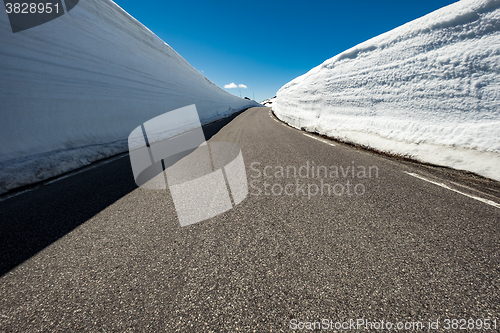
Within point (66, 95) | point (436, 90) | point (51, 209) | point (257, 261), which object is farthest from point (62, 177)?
point (436, 90)

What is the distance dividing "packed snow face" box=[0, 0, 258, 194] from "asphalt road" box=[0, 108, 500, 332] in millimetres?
1756

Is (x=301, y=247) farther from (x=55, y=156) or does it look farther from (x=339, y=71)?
(x=339, y=71)

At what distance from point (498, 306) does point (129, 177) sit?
420 centimetres

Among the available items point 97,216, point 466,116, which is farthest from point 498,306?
point 466,116

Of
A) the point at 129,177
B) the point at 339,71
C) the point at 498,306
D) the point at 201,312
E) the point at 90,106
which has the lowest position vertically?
the point at 129,177

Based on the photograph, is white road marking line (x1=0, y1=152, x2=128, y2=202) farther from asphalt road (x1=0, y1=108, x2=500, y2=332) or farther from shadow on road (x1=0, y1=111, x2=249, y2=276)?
asphalt road (x1=0, y1=108, x2=500, y2=332)

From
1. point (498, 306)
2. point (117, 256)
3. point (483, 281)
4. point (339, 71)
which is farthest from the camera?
point (339, 71)

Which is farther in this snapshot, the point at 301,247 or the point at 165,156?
the point at 165,156

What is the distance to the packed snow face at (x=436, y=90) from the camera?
3070 mm

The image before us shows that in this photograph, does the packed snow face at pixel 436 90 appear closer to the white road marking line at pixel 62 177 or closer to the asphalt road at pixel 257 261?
the asphalt road at pixel 257 261

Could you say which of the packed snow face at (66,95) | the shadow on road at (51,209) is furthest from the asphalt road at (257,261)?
the packed snow face at (66,95)

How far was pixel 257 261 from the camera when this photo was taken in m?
1.41

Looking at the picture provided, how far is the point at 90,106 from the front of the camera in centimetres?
587

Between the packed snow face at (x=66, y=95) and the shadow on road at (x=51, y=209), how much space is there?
2.75ft
